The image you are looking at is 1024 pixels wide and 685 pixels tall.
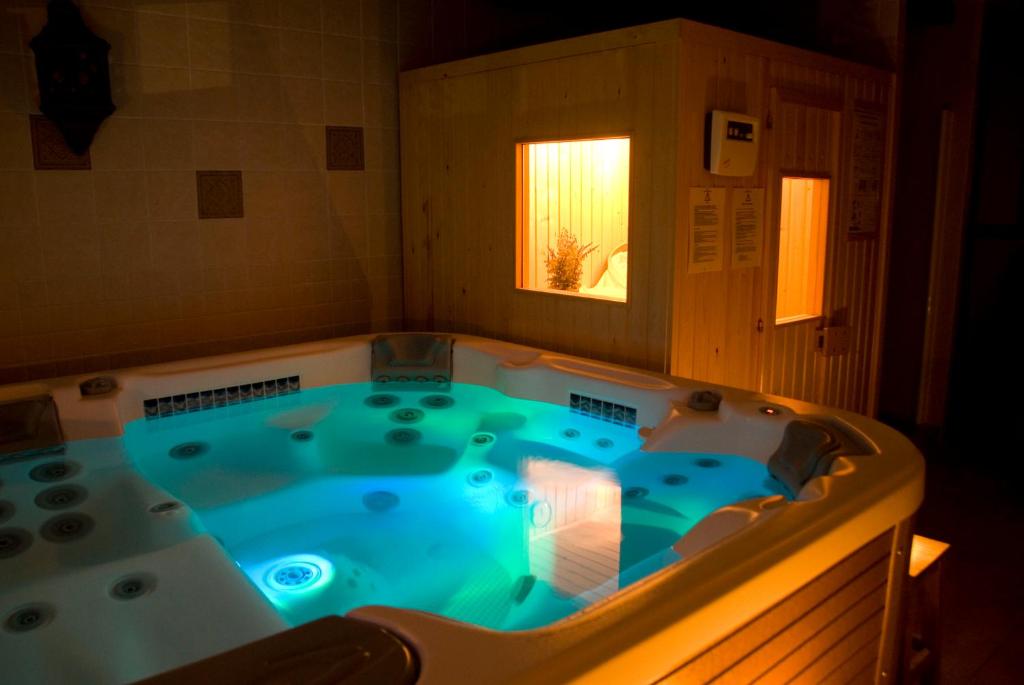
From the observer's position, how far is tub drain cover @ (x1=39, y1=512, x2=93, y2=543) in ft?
6.34

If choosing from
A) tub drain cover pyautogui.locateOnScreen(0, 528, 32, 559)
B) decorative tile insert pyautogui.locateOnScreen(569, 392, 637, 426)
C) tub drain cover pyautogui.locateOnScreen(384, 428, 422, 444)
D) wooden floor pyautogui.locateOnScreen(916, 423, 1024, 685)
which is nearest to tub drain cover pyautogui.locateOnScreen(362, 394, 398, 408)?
tub drain cover pyautogui.locateOnScreen(384, 428, 422, 444)

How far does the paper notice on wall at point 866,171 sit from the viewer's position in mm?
3357

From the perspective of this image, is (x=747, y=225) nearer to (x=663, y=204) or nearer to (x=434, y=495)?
(x=663, y=204)

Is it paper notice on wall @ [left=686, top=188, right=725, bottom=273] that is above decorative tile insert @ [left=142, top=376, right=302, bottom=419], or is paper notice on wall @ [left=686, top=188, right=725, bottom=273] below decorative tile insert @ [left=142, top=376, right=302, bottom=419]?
above

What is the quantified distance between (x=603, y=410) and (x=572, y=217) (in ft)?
3.18

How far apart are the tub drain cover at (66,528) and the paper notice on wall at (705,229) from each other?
1.89m

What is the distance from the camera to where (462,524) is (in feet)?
6.93

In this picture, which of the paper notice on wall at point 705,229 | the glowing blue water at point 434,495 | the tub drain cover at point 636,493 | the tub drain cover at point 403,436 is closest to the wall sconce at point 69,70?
the glowing blue water at point 434,495

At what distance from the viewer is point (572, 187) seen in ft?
10.6

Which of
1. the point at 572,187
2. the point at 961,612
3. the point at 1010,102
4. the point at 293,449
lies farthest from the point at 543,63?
the point at 1010,102

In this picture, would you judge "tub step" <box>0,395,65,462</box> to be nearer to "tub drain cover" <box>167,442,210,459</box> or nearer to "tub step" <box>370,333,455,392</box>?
"tub drain cover" <box>167,442,210,459</box>

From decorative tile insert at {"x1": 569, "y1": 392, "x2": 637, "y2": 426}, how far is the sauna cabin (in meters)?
0.24

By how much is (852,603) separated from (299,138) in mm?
2731

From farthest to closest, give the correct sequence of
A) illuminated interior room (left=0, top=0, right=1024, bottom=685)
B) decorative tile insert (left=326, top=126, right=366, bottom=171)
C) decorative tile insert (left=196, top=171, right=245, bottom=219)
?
decorative tile insert (left=326, top=126, right=366, bottom=171) → decorative tile insert (left=196, top=171, right=245, bottom=219) → illuminated interior room (left=0, top=0, right=1024, bottom=685)
